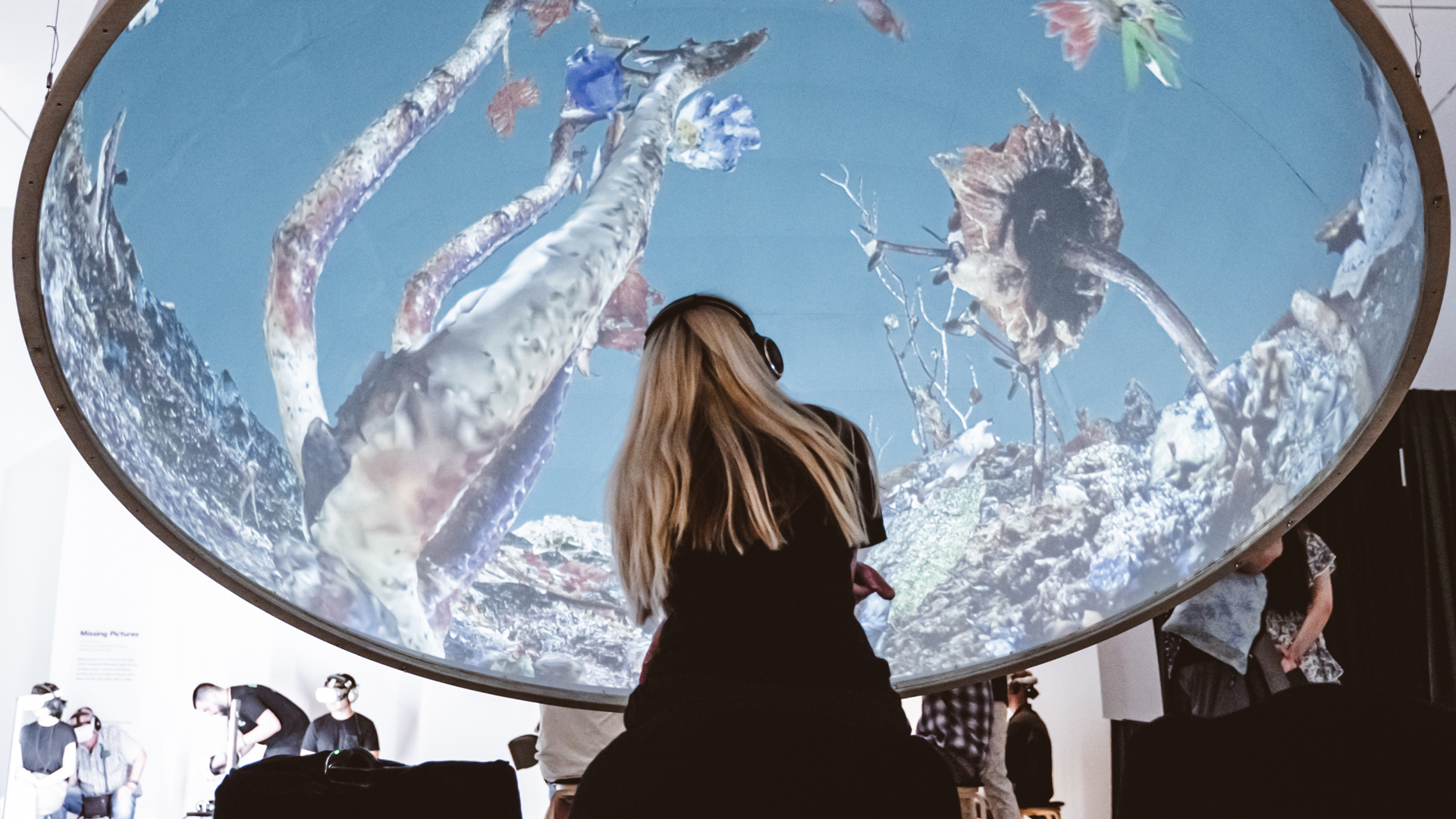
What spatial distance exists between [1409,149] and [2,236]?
6.73 meters

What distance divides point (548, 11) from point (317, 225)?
721mm

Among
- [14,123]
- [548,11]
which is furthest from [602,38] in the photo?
[14,123]

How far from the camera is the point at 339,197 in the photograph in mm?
2553

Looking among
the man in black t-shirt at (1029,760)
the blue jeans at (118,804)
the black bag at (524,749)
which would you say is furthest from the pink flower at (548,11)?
the blue jeans at (118,804)

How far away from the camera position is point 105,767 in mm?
7473

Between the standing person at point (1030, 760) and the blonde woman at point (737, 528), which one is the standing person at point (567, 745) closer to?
the blonde woman at point (737, 528)

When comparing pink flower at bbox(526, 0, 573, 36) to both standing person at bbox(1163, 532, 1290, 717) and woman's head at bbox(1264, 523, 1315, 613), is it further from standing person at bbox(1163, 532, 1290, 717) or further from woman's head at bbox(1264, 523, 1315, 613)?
woman's head at bbox(1264, 523, 1315, 613)

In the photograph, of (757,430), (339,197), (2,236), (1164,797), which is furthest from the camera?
(2,236)

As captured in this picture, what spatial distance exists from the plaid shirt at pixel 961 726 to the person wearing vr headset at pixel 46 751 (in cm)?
561

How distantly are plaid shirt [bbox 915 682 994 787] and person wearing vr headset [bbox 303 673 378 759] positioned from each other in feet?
16.1

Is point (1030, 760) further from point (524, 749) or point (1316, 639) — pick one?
point (1316, 639)

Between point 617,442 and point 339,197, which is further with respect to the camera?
point 617,442

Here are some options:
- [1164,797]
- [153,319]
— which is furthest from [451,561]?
[1164,797]

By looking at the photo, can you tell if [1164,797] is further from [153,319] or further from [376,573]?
[153,319]
